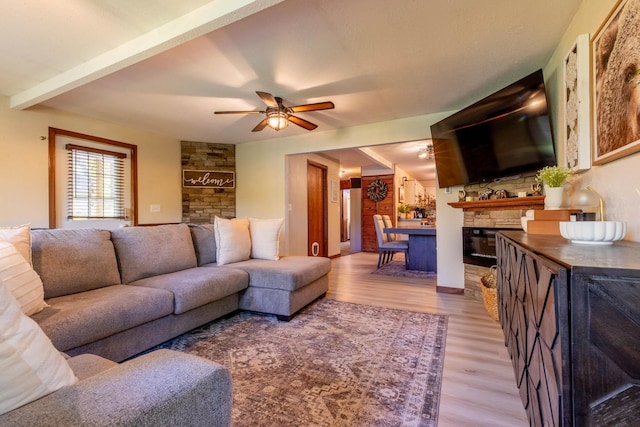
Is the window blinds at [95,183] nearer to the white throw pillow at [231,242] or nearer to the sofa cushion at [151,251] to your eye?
the sofa cushion at [151,251]

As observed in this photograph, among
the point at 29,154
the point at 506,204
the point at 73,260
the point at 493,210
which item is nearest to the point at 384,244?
the point at 493,210

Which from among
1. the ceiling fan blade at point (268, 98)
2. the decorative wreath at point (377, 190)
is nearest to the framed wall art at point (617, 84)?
the ceiling fan blade at point (268, 98)

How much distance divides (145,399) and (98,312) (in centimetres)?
133

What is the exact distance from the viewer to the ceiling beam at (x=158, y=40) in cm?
163

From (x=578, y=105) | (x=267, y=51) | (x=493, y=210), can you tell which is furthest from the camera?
(x=493, y=210)

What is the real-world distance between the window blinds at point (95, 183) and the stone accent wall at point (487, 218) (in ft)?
15.3

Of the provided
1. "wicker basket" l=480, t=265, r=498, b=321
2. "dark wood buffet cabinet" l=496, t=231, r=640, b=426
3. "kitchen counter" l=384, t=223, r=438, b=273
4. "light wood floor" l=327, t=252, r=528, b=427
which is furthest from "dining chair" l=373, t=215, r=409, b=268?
"dark wood buffet cabinet" l=496, t=231, r=640, b=426

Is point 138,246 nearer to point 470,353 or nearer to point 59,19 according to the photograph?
point 59,19

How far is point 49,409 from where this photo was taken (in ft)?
2.06

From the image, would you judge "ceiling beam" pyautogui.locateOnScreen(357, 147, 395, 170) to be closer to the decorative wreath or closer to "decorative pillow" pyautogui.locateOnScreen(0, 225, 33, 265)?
the decorative wreath

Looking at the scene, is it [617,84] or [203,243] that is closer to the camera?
[617,84]

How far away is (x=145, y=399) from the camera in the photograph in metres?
0.68

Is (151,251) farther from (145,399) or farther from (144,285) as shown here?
(145,399)

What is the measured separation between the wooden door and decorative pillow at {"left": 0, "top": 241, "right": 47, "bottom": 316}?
14.2ft
